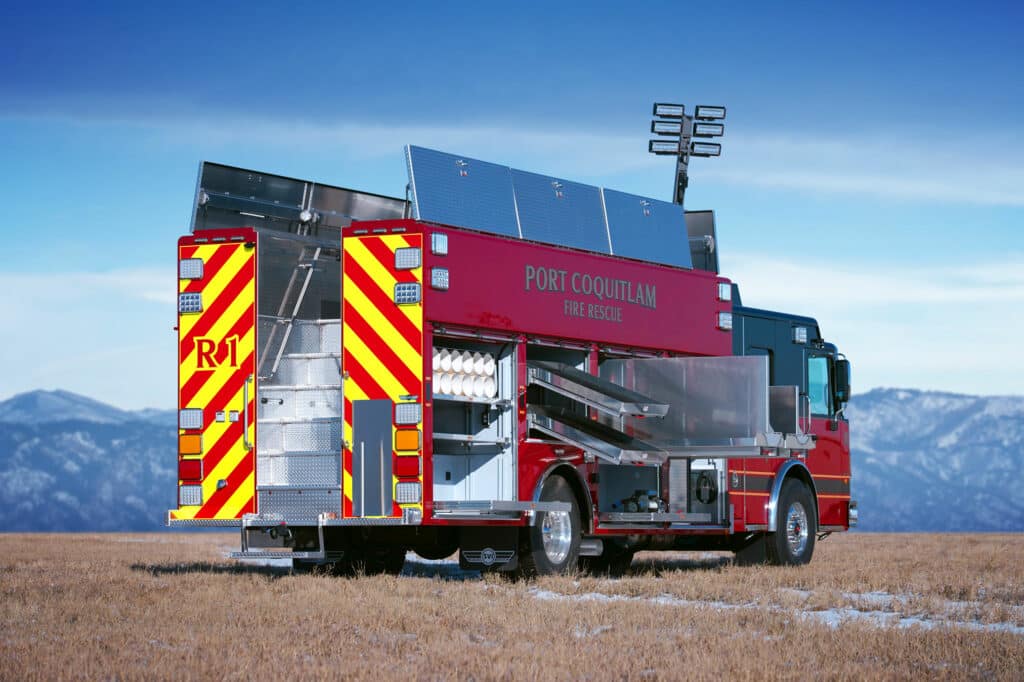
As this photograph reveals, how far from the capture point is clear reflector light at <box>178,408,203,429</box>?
15.1 meters

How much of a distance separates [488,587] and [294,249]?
380cm

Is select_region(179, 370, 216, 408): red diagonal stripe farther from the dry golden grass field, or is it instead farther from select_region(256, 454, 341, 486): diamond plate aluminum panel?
the dry golden grass field

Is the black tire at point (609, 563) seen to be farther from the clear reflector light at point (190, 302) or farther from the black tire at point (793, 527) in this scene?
the clear reflector light at point (190, 302)

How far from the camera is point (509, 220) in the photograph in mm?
15844

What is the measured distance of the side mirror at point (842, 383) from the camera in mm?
20281

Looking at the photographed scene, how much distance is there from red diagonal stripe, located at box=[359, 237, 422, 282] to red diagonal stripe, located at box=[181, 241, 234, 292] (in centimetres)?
143

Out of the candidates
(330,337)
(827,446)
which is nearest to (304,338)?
(330,337)

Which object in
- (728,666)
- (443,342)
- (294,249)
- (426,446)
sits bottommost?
(728,666)

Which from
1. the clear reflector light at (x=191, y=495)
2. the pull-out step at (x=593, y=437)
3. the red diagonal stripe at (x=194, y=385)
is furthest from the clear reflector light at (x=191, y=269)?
the pull-out step at (x=593, y=437)

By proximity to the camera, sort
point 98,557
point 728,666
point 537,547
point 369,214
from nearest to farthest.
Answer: point 728,666 → point 537,547 → point 369,214 → point 98,557

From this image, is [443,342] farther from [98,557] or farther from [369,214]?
[98,557]

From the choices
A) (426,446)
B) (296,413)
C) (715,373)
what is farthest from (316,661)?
(715,373)

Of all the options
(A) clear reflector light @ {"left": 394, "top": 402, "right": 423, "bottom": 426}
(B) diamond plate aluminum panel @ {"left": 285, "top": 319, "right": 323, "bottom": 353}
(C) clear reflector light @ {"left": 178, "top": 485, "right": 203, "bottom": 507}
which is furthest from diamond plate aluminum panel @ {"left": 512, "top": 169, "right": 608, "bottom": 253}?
(C) clear reflector light @ {"left": 178, "top": 485, "right": 203, "bottom": 507}

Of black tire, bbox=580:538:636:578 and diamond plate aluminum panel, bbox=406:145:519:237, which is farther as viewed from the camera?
black tire, bbox=580:538:636:578
